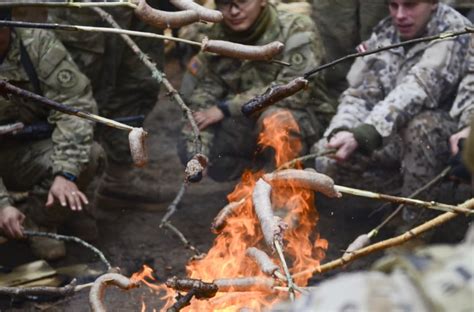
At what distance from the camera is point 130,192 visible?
7.41m

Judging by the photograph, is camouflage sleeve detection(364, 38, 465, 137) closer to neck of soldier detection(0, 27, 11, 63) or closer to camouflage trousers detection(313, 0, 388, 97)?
camouflage trousers detection(313, 0, 388, 97)

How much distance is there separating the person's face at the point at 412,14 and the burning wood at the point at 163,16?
3.07 m

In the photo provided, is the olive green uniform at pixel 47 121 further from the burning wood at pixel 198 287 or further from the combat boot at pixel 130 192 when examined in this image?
the burning wood at pixel 198 287

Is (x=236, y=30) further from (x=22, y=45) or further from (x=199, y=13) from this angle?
(x=199, y=13)

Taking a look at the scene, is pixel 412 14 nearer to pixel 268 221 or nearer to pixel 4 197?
pixel 268 221

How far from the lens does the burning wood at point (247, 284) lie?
362 cm

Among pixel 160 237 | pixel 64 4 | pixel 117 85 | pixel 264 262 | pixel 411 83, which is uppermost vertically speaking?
pixel 64 4

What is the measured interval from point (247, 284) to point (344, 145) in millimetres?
2669

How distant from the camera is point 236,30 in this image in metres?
6.70

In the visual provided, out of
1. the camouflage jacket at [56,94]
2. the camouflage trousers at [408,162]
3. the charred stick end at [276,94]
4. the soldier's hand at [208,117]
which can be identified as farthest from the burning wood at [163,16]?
the soldier's hand at [208,117]

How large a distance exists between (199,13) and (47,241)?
317 cm

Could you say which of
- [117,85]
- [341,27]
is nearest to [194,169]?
[117,85]

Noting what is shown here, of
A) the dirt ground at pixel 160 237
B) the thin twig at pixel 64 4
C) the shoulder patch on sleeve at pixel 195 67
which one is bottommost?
the dirt ground at pixel 160 237

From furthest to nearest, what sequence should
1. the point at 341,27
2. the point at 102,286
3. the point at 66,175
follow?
the point at 341,27 → the point at 66,175 → the point at 102,286
